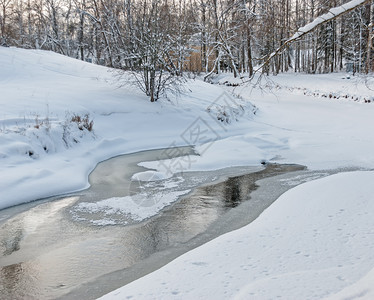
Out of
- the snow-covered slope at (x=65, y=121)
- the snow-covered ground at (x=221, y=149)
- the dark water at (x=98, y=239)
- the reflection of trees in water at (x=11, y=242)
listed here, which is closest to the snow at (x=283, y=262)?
the snow-covered ground at (x=221, y=149)

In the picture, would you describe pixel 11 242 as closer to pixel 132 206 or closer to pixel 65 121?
pixel 132 206

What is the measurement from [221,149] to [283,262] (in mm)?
6602

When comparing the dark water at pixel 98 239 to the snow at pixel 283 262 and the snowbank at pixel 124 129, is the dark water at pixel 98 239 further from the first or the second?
the snowbank at pixel 124 129

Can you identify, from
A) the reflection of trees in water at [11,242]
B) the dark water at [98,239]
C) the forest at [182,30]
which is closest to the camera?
the dark water at [98,239]

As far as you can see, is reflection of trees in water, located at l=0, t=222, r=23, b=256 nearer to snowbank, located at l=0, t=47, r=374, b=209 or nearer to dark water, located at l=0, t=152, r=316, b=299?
dark water, located at l=0, t=152, r=316, b=299

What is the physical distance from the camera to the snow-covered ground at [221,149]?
352 cm

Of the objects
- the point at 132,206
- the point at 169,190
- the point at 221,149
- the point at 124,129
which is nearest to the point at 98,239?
the point at 132,206

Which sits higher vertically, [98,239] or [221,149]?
[221,149]

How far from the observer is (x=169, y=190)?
6.96 meters

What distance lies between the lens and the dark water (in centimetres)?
377

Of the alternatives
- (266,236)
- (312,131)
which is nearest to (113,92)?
(312,131)

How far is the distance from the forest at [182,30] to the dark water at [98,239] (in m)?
2.58

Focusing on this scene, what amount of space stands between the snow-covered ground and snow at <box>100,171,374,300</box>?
0.05 feet

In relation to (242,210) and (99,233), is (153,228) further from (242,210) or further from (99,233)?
(242,210)
